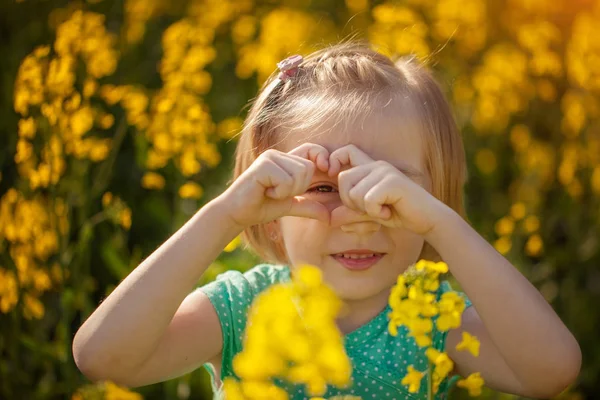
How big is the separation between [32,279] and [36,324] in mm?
322

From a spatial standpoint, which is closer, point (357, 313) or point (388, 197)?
point (388, 197)

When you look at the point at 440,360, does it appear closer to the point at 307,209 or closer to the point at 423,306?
the point at 423,306

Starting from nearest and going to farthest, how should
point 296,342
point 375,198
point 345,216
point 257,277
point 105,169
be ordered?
point 296,342 < point 375,198 < point 345,216 < point 257,277 < point 105,169

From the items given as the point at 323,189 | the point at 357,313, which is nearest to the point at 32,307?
the point at 357,313

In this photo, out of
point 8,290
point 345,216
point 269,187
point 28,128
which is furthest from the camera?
point 8,290

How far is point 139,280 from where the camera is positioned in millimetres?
1900

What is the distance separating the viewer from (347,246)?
2.04 meters

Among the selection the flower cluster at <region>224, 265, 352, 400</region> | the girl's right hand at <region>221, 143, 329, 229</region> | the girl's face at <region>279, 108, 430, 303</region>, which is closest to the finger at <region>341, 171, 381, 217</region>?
the girl's right hand at <region>221, 143, 329, 229</region>

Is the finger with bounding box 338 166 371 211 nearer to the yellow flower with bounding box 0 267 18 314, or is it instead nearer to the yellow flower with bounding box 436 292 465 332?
the yellow flower with bounding box 436 292 465 332

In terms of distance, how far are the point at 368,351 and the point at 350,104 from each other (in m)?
0.57

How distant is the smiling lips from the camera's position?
2051 millimetres

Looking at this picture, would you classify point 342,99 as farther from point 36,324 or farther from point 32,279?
point 36,324

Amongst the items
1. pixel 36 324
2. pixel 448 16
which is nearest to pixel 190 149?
pixel 36 324

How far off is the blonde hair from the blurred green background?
0.66 meters
